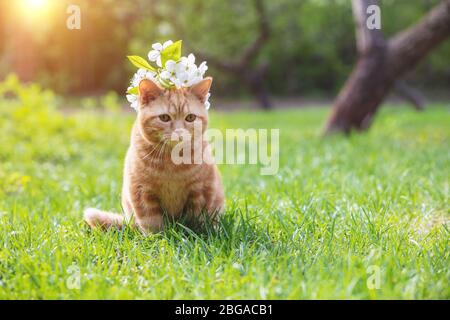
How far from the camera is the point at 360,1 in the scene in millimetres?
5574

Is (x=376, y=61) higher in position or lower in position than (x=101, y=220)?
higher

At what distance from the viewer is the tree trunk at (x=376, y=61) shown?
5547 mm

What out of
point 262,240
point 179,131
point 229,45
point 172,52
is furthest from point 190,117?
point 229,45

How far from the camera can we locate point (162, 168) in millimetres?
2332

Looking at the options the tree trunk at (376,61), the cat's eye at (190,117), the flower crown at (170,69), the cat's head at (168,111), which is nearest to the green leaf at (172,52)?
the flower crown at (170,69)

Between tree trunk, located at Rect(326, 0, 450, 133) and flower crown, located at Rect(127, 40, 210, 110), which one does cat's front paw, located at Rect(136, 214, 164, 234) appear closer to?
flower crown, located at Rect(127, 40, 210, 110)

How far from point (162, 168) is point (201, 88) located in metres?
0.43

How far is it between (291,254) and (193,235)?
457mm

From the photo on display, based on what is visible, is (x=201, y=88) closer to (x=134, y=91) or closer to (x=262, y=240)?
(x=134, y=91)

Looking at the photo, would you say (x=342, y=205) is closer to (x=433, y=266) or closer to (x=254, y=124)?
(x=433, y=266)

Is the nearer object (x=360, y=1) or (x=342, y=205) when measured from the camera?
(x=342, y=205)

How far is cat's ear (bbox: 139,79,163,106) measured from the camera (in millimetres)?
2258

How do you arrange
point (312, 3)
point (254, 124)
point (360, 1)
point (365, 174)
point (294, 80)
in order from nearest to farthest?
point (365, 174), point (360, 1), point (254, 124), point (312, 3), point (294, 80)
